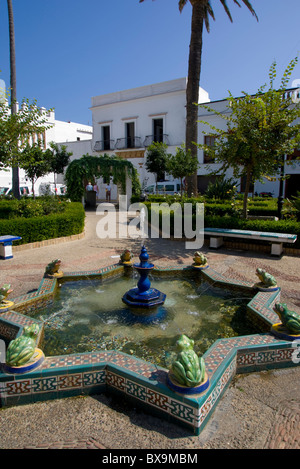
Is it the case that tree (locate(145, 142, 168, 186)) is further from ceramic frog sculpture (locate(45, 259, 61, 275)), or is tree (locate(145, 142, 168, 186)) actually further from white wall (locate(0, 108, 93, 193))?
ceramic frog sculpture (locate(45, 259, 61, 275))

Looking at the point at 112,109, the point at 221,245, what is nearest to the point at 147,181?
the point at 112,109

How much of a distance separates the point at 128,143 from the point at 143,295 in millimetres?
21441

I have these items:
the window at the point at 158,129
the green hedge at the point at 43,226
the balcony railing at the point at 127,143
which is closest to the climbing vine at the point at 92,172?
the balcony railing at the point at 127,143

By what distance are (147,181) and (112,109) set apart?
7.14m

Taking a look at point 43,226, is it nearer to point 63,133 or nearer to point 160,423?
point 160,423

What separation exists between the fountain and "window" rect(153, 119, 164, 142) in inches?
775

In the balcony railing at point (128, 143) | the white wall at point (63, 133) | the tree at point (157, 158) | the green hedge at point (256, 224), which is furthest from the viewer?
the white wall at point (63, 133)

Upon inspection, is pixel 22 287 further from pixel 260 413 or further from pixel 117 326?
pixel 260 413

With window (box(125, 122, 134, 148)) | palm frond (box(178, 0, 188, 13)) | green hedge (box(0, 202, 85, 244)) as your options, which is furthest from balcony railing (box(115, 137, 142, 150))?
green hedge (box(0, 202, 85, 244))

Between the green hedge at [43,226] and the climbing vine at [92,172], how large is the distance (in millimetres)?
6714

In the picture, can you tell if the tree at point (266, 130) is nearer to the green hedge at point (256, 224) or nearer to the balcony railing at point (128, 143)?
the green hedge at point (256, 224)

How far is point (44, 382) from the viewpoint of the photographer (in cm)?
270

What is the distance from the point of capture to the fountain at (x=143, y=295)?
445cm

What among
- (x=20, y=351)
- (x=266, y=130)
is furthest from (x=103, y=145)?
(x=20, y=351)
